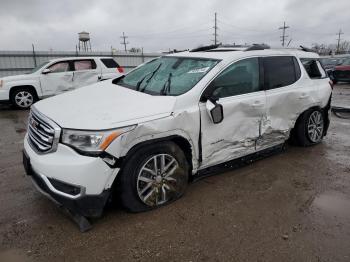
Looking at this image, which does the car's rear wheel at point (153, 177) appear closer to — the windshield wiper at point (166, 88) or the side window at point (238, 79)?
the windshield wiper at point (166, 88)

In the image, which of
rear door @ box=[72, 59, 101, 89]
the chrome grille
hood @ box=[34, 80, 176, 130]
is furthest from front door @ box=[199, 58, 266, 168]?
rear door @ box=[72, 59, 101, 89]

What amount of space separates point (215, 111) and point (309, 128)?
8.11ft

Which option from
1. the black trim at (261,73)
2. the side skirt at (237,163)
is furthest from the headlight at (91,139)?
the black trim at (261,73)

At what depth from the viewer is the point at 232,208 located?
11.3ft

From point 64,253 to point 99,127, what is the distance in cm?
113

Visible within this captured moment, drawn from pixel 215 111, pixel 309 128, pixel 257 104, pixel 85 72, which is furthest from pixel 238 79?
pixel 85 72

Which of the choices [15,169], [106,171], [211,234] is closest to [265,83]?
[211,234]

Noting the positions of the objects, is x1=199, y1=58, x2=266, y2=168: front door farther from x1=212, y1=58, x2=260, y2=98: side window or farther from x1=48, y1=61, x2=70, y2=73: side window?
x1=48, y1=61, x2=70, y2=73: side window

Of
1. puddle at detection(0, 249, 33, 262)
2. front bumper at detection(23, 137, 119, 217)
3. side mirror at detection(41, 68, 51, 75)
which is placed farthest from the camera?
side mirror at detection(41, 68, 51, 75)

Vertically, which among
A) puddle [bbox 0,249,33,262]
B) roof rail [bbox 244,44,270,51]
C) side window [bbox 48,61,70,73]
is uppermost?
side window [bbox 48,61,70,73]

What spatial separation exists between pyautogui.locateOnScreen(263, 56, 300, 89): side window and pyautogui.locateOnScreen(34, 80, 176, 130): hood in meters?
1.72

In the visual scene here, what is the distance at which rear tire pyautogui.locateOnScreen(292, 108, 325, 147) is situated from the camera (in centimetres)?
510

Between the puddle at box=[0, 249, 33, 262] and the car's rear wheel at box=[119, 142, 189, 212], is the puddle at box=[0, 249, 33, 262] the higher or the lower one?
the lower one

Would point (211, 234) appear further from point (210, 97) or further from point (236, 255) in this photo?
point (210, 97)
